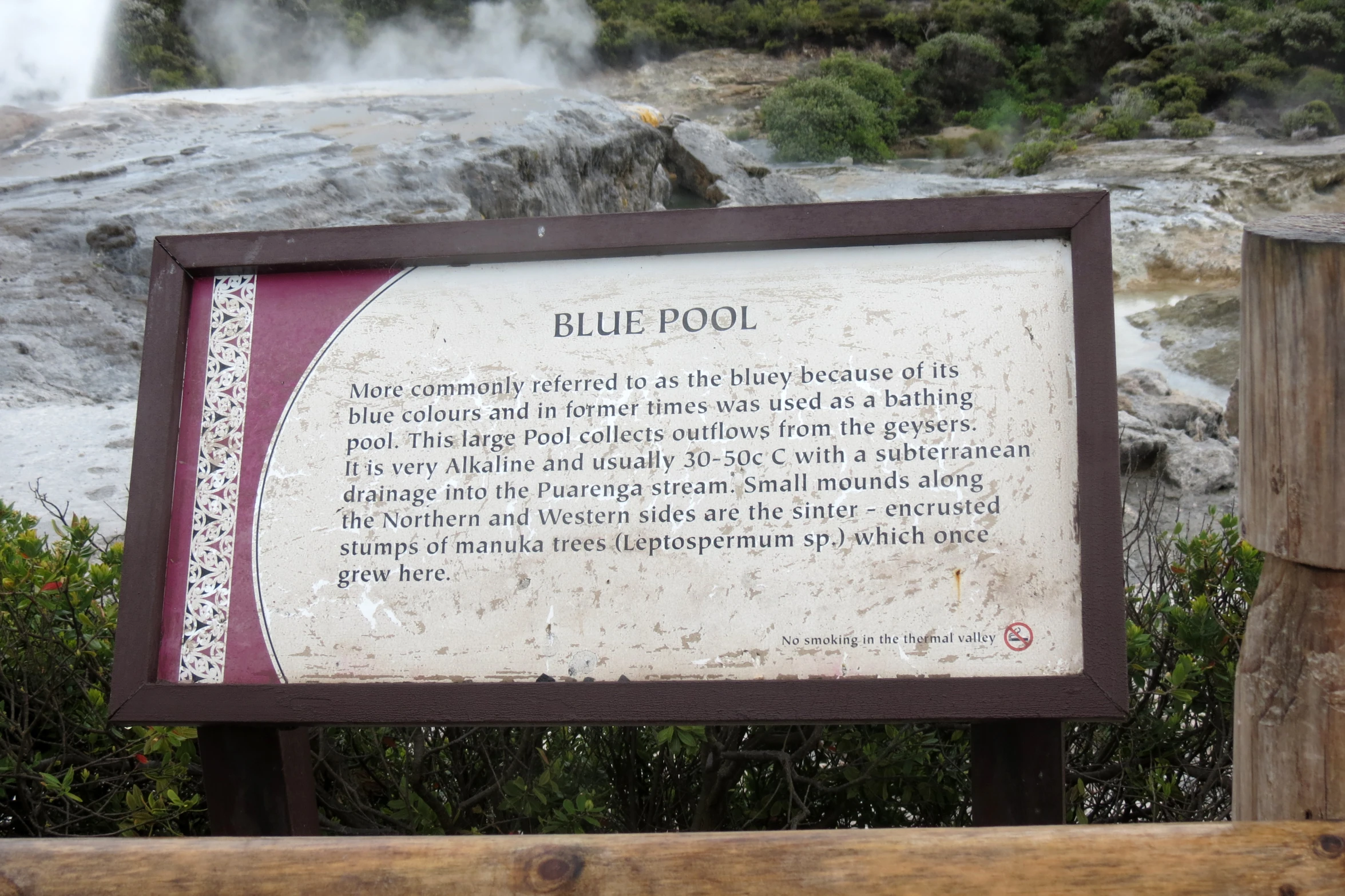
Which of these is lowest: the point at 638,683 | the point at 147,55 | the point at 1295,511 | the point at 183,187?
the point at 638,683

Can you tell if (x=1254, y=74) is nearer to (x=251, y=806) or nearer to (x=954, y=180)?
(x=954, y=180)

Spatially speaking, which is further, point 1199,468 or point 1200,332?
point 1200,332

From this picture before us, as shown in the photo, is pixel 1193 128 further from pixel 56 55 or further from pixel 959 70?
pixel 56 55

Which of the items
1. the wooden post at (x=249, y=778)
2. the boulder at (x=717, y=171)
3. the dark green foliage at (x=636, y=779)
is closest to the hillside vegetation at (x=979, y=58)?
the boulder at (x=717, y=171)

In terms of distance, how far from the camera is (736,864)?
1258 mm

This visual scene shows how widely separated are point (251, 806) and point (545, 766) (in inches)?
26.1

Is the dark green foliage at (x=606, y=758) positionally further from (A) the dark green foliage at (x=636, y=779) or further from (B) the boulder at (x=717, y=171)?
(B) the boulder at (x=717, y=171)

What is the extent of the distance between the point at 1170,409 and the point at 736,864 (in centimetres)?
600

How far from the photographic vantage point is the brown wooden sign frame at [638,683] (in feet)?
4.64

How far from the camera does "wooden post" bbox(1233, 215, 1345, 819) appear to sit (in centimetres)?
135

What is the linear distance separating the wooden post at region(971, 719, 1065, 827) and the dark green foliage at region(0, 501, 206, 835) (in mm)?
1397

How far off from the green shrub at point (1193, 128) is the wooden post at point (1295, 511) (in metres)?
17.0

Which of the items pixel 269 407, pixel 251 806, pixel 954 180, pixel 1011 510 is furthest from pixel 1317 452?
pixel 954 180

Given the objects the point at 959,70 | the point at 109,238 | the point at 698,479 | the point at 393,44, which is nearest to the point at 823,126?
the point at 959,70
